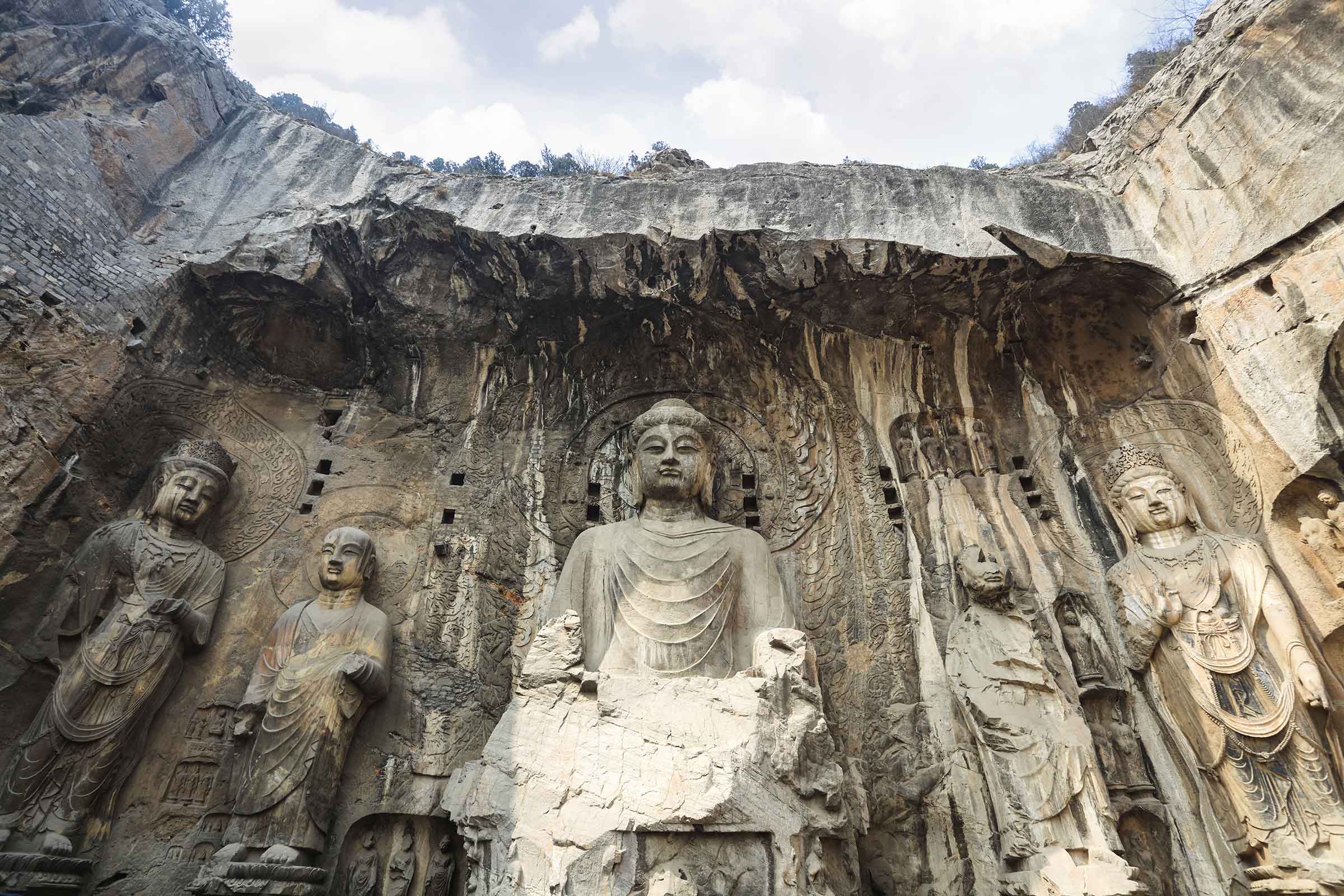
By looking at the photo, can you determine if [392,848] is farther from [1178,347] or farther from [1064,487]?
[1178,347]

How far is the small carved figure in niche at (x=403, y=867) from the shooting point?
4977mm

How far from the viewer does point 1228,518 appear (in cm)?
573

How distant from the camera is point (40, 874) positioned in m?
4.40

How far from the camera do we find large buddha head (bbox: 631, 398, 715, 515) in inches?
241

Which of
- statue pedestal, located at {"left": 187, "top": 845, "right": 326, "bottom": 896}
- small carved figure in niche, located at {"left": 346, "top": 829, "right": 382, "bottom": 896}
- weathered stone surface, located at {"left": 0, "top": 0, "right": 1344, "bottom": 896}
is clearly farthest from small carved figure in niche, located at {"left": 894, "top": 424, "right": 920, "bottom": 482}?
statue pedestal, located at {"left": 187, "top": 845, "right": 326, "bottom": 896}

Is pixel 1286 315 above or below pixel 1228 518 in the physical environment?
above

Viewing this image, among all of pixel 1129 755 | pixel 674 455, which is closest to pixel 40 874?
pixel 674 455

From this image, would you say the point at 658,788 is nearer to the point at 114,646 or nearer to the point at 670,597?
the point at 670,597

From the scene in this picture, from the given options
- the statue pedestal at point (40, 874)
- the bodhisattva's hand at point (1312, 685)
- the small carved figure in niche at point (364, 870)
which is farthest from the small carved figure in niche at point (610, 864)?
the bodhisattva's hand at point (1312, 685)

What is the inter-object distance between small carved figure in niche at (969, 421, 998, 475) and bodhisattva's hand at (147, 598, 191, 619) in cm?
613

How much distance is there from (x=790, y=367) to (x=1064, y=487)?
2.52 metres

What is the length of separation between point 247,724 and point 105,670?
0.95 m

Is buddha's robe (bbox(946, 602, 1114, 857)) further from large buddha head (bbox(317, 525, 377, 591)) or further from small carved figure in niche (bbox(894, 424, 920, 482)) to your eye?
large buddha head (bbox(317, 525, 377, 591))

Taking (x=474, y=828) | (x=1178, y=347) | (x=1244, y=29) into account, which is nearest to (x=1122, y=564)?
(x=1178, y=347)
